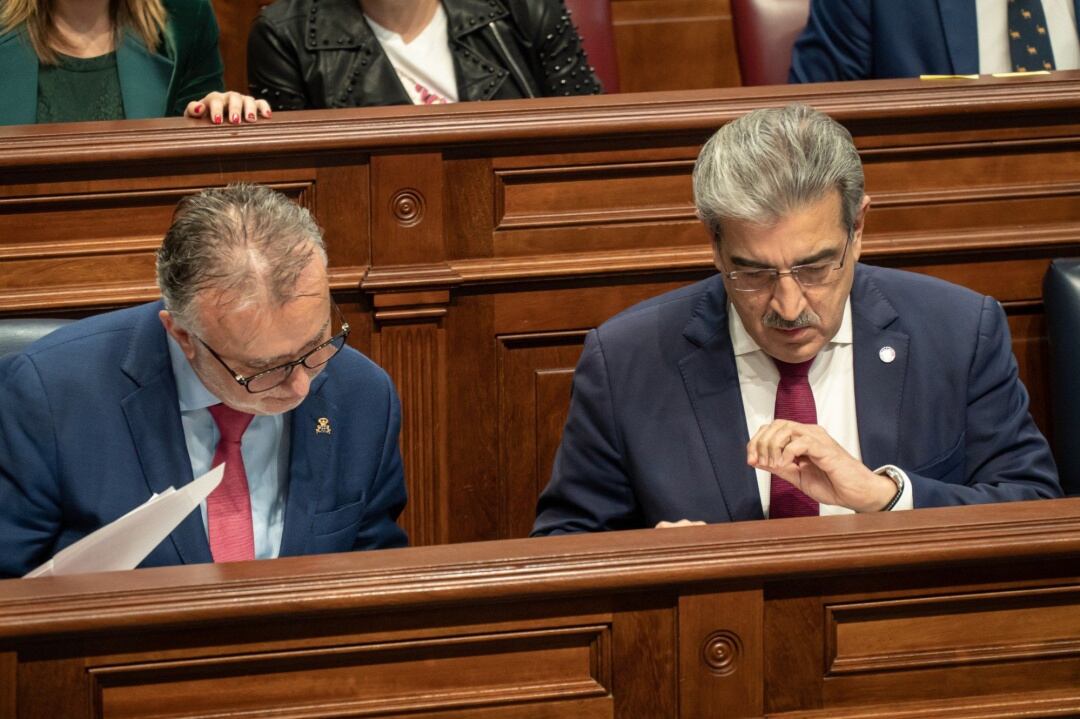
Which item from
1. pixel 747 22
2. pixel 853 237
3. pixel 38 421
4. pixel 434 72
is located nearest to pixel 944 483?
pixel 853 237

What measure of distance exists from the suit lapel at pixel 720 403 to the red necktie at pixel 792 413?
17 mm

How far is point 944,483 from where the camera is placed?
1.24m

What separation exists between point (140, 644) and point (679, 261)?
0.86m

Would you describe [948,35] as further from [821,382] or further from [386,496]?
[386,496]

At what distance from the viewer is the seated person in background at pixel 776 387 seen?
1.25 m

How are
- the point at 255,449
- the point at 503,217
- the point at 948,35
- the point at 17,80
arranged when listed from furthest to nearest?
the point at 948,35
the point at 17,80
the point at 503,217
the point at 255,449

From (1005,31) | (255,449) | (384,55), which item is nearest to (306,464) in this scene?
(255,449)

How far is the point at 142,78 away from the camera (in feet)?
6.31

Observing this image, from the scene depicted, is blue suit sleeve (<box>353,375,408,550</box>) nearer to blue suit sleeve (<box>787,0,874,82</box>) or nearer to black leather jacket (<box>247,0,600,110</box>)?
black leather jacket (<box>247,0,600,110</box>)

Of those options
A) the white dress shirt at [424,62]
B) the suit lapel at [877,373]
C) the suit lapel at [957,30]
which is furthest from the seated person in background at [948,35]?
the suit lapel at [877,373]

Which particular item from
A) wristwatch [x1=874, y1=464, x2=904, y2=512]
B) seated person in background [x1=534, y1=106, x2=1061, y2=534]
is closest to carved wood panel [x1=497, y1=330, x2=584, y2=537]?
seated person in background [x1=534, y1=106, x2=1061, y2=534]

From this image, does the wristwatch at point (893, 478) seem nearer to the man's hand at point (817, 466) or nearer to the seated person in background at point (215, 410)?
the man's hand at point (817, 466)

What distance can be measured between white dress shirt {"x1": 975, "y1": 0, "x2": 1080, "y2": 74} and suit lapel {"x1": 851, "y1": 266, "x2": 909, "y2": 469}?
0.83 meters

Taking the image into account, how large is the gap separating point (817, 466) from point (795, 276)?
0.53ft
